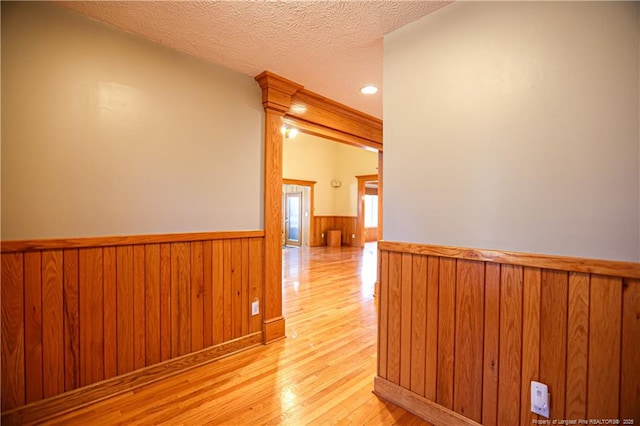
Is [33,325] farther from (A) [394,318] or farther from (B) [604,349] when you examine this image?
(B) [604,349]

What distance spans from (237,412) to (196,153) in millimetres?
1692

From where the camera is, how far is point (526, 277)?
130 centimetres

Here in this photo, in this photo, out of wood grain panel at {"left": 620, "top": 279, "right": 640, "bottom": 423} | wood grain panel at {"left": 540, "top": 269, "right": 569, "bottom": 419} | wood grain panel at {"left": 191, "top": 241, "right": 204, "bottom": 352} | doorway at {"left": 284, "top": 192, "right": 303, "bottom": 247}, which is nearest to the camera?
wood grain panel at {"left": 620, "top": 279, "right": 640, "bottom": 423}

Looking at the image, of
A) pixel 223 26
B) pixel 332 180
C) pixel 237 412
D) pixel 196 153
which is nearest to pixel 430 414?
pixel 237 412

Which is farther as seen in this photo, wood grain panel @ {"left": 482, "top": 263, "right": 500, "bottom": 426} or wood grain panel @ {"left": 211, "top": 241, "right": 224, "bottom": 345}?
wood grain panel @ {"left": 211, "top": 241, "right": 224, "bottom": 345}

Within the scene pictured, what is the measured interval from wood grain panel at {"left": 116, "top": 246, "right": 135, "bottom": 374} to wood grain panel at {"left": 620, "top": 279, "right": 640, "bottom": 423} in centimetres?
247

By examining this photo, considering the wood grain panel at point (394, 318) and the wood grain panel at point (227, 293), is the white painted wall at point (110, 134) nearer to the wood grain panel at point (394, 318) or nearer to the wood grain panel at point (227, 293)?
the wood grain panel at point (227, 293)

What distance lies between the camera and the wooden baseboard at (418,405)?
1.50 meters

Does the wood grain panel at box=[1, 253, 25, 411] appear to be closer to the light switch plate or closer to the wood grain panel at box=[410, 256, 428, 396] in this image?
the wood grain panel at box=[410, 256, 428, 396]

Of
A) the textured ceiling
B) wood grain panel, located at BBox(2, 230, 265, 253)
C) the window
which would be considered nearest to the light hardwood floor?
wood grain panel, located at BBox(2, 230, 265, 253)

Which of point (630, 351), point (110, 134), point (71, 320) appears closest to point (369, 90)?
point (110, 134)

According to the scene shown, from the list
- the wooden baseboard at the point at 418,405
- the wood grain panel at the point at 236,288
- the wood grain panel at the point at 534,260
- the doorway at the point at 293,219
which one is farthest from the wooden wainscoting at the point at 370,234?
the wood grain panel at the point at 534,260

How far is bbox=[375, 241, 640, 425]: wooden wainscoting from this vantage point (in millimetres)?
1118

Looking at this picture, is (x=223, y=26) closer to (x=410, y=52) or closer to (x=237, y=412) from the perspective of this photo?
(x=410, y=52)
